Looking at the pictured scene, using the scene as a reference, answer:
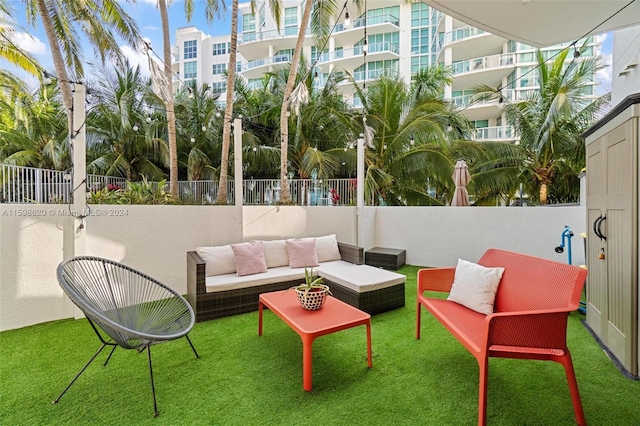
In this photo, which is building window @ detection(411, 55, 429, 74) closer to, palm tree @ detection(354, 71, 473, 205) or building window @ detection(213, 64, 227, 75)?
palm tree @ detection(354, 71, 473, 205)

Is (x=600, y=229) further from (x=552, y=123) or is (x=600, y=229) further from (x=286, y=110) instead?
(x=552, y=123)

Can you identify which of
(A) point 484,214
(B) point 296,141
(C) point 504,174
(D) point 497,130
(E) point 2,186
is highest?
(D) point 497,130

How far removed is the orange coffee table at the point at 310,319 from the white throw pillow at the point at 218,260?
1.13 metres

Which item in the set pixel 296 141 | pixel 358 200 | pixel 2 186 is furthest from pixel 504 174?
pixel 2 186

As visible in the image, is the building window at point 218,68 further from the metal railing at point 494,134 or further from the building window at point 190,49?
the metal railing at point 494,134

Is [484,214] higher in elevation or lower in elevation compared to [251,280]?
higher

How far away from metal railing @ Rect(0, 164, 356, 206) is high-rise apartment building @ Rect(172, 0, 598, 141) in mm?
7696

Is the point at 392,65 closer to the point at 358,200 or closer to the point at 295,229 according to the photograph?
the point at 358,200

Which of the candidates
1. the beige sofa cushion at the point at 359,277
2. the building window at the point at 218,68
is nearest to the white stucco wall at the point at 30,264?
the beige sofa cushion at the point at 359,277

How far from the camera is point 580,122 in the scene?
7.75 metres

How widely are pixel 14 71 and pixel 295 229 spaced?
8804mm

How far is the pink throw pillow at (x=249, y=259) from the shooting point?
3.89 metres

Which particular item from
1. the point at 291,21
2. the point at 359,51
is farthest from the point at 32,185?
the point at 291,21

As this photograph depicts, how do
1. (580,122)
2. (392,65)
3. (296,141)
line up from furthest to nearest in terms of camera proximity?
(392,65) → (296,141) → (580,122)
